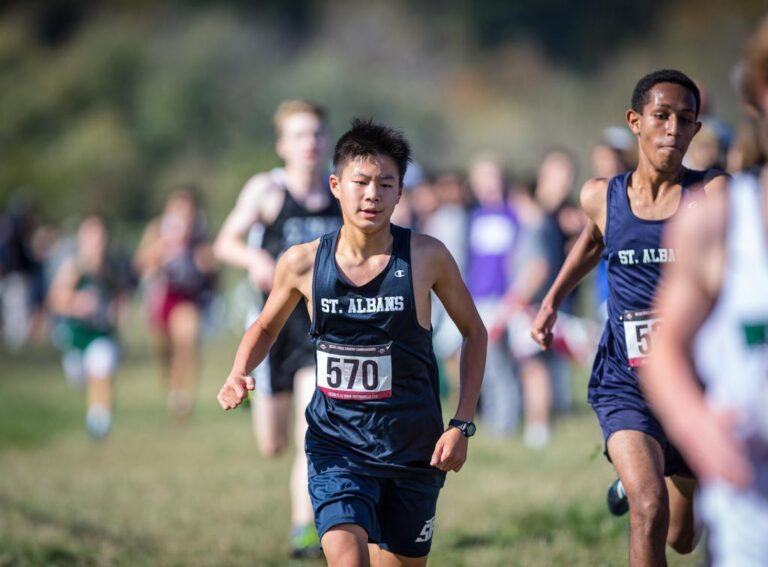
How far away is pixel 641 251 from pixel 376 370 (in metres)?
1.18

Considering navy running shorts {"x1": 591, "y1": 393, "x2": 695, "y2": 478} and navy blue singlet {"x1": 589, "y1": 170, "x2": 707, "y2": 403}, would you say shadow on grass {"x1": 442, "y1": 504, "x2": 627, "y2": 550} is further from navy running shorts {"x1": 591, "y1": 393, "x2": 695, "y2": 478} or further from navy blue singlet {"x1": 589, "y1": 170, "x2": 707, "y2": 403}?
navy blue singlet {"x1": 589, "y1": 170, "x2": 707, "y2": 403}

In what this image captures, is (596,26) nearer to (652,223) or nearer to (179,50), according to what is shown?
(179,50)

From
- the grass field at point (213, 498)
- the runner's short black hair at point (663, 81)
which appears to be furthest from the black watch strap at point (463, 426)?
the runner's short black hair at point (663, 81)

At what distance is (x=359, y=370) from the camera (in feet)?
14.9

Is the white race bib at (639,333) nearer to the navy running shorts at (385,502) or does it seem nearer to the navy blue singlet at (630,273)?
the navy blue singlet at (630,273)

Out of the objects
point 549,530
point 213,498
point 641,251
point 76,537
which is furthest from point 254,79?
point 641,251

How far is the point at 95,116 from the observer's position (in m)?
60.8

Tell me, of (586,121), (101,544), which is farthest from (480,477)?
(586,121)

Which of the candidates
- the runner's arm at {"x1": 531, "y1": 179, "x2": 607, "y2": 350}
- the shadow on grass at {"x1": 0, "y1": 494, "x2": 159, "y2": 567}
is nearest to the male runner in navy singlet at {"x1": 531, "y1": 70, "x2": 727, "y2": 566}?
the runner's arm at {"x1": 531, "y1": 179, "x2": 607, "y2": 350}

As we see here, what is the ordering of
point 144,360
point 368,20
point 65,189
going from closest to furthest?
point 144,360 < point 65,189 < point 368,20

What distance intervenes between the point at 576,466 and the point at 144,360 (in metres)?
12.1

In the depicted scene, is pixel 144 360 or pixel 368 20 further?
pixel 368 20

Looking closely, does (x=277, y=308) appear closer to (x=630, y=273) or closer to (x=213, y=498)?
(x=630, y=273)

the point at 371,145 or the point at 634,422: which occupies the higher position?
the point at 371,145
